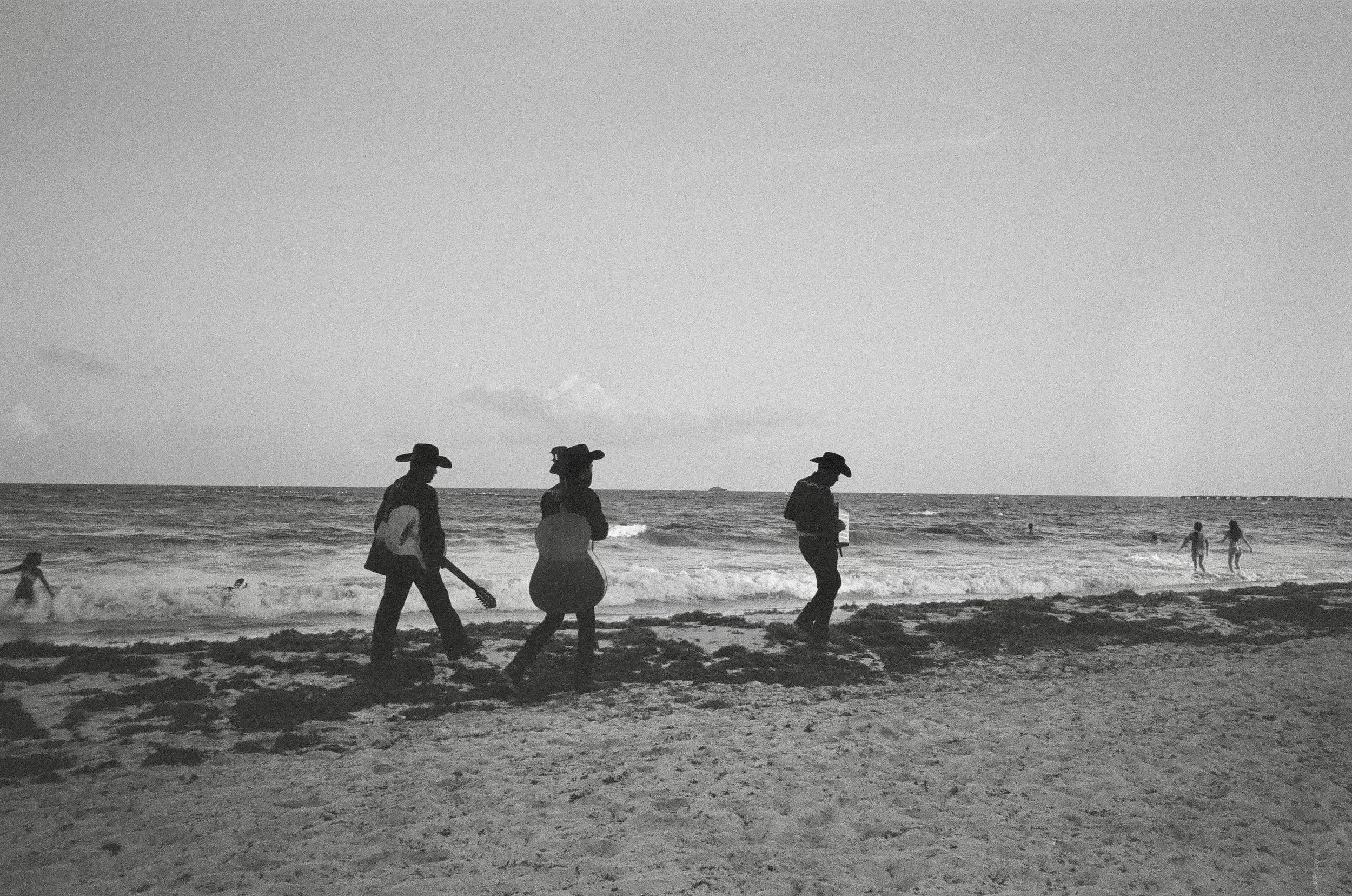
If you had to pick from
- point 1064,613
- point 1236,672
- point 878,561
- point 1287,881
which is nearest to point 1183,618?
point 1064,613

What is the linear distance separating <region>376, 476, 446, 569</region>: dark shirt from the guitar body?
1101 millimetres

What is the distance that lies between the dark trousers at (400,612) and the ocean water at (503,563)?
4.68m

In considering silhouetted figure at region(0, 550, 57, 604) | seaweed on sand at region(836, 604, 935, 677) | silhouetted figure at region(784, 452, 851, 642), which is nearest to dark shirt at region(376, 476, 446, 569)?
silhouetted figure at region(784, 452, 851, 642)

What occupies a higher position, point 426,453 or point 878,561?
point 426,453

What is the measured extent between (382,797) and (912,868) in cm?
285

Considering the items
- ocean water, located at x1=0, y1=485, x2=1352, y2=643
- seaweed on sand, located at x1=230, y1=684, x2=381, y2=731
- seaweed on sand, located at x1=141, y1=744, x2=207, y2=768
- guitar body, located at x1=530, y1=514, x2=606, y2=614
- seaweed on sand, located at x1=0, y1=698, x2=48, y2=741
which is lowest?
ocean water, located at x1=0, y1=485, x2=1352, y2=643

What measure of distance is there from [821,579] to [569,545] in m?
3.68

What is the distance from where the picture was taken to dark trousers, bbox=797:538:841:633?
8844mm

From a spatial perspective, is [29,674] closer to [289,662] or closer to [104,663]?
[104,663]

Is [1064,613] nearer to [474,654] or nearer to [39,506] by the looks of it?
[474,654]

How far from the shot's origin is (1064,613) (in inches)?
469

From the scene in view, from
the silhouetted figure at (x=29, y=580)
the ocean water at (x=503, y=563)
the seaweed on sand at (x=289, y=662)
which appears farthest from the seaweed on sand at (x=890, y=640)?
the silhouetted figure at (x=29, y=580)

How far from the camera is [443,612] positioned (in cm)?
732

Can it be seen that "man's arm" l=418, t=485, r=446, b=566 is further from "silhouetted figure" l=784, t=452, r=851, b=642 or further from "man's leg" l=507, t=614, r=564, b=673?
"silhouetted figure" l=784, t=452, r=851, b=642
